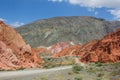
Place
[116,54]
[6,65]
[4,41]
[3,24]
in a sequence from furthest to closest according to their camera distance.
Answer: [116,54] → [3,24] → [4,41] → [6,65]

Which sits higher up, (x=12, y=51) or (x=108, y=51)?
(x=12, y=51)

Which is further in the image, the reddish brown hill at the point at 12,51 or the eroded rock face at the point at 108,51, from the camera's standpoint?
the eroded rock face at the point at 108,51

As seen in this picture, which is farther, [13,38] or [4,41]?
[13,38]

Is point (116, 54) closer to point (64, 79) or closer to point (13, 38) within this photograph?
point (13, 38)

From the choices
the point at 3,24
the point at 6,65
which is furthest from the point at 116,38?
the point at 6,65

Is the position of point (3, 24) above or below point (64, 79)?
above

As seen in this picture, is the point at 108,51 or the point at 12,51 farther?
the point at 108,51

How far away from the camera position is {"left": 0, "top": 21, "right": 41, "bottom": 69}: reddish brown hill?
5481 centimetres

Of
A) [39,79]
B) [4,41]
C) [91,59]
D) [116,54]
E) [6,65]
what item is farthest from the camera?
[91,59]

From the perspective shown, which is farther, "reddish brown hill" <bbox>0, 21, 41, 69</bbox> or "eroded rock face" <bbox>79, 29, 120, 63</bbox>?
"eroded rock face" <bbox>79, 29, 120, 63</bbox>

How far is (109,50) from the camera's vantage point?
83.5 meters

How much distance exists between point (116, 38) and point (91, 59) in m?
8.64

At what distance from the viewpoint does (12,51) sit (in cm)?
5878

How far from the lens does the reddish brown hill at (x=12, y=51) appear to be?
180 feet
